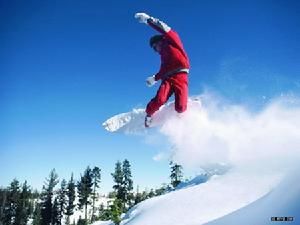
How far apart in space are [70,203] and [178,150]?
5108cm

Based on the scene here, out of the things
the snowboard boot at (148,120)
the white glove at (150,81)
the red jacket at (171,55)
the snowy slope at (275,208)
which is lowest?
the snowy slope at (275,208)

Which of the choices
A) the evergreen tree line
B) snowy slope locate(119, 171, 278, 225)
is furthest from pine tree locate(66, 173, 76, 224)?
snowy slope locate(119, 171, 278, 225)

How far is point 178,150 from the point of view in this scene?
1495cm

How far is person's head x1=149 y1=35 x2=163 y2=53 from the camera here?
37.1 feet

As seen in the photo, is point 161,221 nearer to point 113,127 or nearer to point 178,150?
point 178,150

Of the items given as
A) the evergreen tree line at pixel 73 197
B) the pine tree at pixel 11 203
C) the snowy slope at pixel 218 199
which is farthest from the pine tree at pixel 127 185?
the snowy slope at pixel 218 199

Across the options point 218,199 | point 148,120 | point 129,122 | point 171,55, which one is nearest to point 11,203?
point 218,199

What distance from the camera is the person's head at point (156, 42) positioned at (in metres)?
11.3

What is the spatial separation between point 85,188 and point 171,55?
54.1m

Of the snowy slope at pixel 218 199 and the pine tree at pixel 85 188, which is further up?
the pine tree at pixel 85 188

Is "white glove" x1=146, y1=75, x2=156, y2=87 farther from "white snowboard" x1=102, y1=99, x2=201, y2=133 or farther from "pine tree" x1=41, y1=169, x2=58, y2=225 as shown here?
"pine tree" x1=41, y1=169, x2=58, y2=225

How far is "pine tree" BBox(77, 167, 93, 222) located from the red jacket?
53.2 meters

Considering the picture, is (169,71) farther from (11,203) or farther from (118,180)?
(11,203)

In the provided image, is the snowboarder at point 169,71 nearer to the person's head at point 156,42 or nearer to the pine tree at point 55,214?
the person's head at point 156,42
